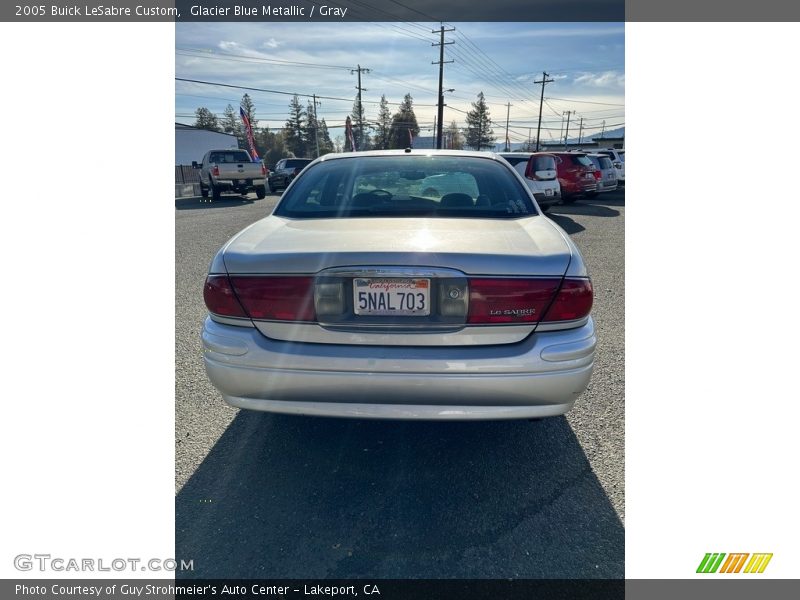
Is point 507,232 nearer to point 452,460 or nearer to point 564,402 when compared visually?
point 564,402

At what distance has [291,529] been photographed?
2.12 m

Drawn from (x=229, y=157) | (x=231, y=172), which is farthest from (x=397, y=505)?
(x=229, y=157)

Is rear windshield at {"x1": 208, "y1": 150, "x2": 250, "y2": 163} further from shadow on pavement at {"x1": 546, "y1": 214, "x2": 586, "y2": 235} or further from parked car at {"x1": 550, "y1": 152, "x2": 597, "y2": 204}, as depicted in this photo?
shadow on pavement at {"x1": 546, "y1": 214, "x2": 586, "y2": 235}

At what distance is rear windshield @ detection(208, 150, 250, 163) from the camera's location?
19.5 metres

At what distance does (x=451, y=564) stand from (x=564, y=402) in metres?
0.84

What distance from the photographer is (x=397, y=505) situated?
2.27 metres

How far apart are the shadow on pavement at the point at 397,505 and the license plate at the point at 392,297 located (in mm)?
916

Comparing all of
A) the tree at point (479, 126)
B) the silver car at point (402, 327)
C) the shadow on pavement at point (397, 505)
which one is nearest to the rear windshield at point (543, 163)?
the shadow on pavement at point (397, 505)

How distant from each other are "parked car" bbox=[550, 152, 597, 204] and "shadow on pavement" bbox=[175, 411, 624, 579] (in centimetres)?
1330

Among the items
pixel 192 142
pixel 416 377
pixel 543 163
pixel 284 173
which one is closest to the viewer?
pixel 416 377

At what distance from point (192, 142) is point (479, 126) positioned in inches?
2383
